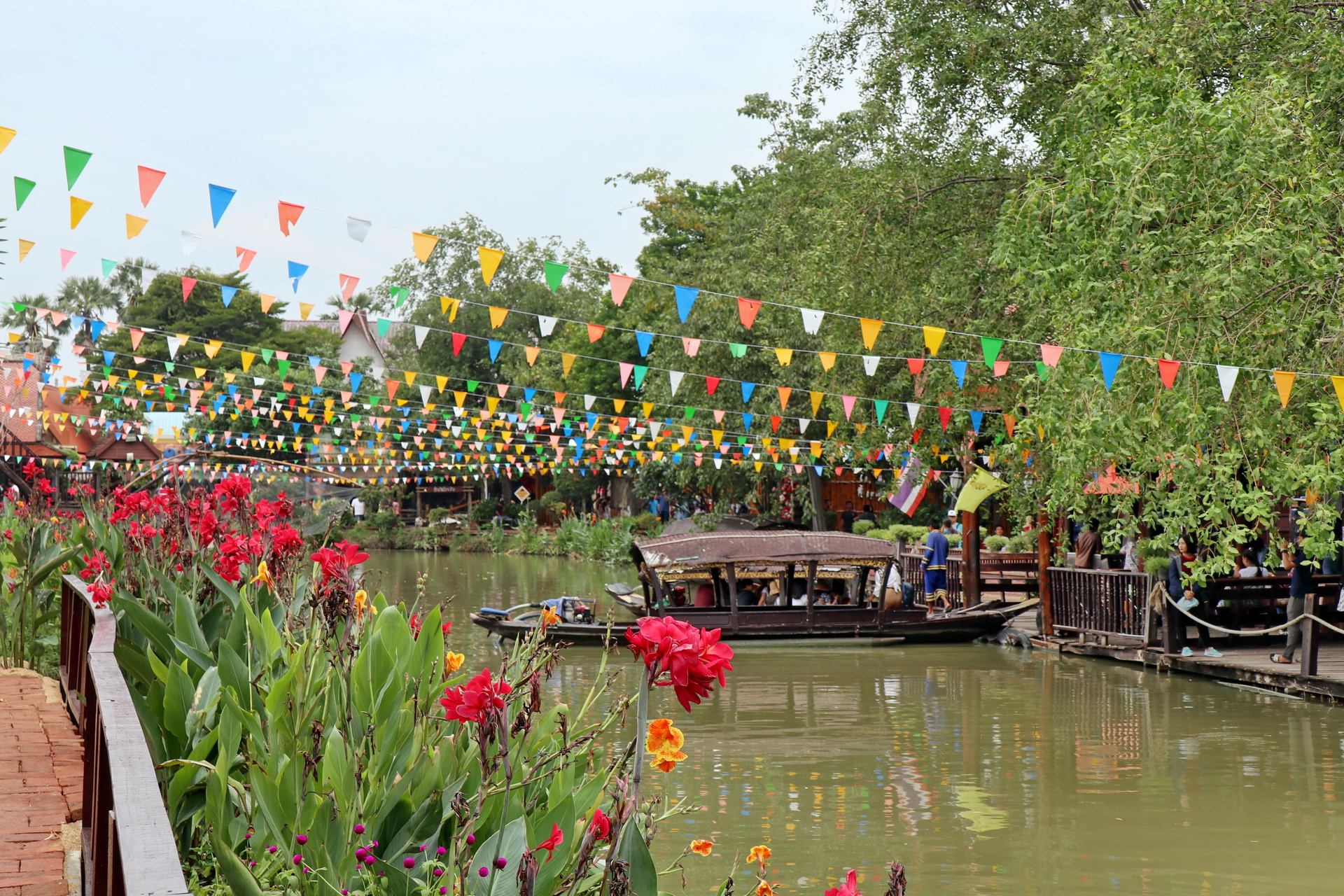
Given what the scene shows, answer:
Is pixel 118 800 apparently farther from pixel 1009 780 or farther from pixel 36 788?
pixel 1009 780

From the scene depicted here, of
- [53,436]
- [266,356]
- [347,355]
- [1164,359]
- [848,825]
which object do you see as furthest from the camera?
[347,355]

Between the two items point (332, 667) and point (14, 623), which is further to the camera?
point (14, 623)

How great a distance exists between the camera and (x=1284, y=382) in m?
10.1

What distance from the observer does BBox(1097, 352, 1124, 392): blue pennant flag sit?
1074 cm

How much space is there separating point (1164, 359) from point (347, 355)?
5921 centimetres

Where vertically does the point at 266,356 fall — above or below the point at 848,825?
above

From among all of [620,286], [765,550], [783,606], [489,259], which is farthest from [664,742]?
[783,606]

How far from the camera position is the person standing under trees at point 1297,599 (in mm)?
13914

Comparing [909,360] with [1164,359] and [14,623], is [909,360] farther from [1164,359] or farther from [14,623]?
[14,623]

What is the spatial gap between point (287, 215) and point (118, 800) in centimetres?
939

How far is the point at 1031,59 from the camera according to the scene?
1698 cm

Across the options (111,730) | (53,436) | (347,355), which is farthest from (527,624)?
(347,355)

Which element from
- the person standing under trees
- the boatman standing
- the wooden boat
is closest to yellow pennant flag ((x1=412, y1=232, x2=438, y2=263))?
the wooden boat

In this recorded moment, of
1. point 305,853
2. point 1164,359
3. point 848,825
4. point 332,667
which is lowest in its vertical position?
point 848,825
